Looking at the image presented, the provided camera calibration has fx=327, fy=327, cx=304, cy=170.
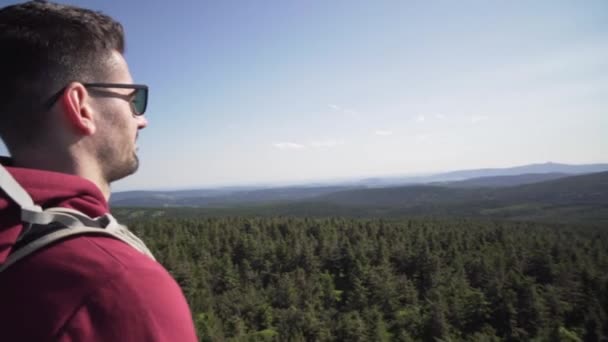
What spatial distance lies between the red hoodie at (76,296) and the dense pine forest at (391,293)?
13.9m

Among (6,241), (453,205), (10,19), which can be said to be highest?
(10,19)

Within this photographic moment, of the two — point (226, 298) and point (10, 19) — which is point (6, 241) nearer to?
point (10, 19)

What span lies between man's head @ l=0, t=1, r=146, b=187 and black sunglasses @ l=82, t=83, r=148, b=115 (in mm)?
30

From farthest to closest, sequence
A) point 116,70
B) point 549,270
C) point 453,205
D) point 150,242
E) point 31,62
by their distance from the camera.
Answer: point 453,205 < point 150,242 < point 549,270 < point 116,70 < point 31,62

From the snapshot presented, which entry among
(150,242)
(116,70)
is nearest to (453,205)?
(150,242)

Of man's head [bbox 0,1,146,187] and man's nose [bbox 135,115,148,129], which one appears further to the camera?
man's nose [bbox 135,115,148,129]

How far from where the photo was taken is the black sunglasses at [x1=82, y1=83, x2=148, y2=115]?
6.34ft

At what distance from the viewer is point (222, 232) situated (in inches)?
1473

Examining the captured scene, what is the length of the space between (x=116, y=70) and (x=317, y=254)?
96.4 ft

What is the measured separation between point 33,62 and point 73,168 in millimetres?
575

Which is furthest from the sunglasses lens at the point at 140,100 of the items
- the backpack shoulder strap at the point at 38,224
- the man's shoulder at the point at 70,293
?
the man's shoulder at the point at 70,293

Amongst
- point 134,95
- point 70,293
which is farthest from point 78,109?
point 70,293

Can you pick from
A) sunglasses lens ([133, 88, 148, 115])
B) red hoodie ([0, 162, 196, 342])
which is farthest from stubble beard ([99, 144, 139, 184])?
red hoodie ([0, 162, 196, 342])

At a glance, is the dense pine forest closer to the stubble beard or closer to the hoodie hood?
the stubble beard
